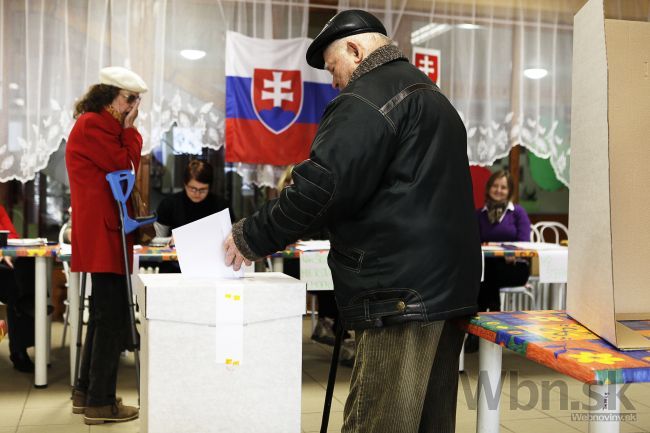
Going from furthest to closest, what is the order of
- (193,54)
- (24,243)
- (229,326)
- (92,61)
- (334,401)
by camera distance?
(193,54)
(92,61)
(24,243)
(334,401)
(229,326)

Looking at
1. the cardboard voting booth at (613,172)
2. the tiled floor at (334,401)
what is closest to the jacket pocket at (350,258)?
the cardboard voting booth at (613,172)

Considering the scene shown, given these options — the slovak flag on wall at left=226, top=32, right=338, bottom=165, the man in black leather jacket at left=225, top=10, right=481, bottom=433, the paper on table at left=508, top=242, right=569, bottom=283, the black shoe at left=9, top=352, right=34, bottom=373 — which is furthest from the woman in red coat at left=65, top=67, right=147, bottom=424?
the paper on table at left=508, top=242, right=569, bottom=283

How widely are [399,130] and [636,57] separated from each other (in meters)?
0.46

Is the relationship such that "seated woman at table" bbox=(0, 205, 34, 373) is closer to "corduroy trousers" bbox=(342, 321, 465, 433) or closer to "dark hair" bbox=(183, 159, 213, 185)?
"dark hair" bbox=(183, 159, 213, 185)

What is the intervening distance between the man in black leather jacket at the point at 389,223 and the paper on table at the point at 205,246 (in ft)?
0.59

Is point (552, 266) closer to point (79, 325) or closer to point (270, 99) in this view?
point (270, 99)

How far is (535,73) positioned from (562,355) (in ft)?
14.8

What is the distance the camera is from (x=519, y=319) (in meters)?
1.53

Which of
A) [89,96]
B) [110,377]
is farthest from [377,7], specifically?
[110,377]

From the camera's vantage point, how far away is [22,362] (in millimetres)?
3725

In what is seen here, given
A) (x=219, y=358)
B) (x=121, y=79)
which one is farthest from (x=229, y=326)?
(x=121, y=79)

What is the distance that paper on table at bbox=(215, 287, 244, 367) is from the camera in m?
1.62

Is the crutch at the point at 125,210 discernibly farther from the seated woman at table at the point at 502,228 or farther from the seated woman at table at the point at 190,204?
the seated woman at table at the point at 502,228

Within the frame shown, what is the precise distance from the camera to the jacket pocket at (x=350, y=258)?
150cm
